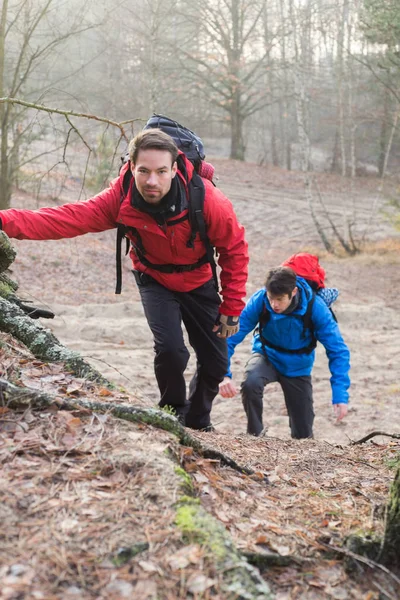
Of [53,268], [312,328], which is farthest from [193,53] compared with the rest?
[312,328]

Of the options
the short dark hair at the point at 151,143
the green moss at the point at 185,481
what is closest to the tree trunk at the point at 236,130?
the short dark hair at the point at 151,143

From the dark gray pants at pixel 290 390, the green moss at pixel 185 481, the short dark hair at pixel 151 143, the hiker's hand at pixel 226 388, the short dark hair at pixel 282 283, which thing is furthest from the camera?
the dark gray pants at pixel 290 390

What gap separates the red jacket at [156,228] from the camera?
3.94 meters

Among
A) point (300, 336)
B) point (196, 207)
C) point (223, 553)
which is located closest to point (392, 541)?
point (223, 553)

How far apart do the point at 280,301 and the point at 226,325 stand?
1.01m

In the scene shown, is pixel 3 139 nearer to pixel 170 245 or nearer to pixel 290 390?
pixel 290 390

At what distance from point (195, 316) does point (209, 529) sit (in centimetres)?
266

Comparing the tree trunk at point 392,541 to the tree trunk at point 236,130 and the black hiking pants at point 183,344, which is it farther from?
the tree trunk at point 236,130

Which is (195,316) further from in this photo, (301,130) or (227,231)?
(301,130)

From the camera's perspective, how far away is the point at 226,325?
182 inches

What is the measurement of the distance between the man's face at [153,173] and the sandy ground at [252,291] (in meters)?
1.21

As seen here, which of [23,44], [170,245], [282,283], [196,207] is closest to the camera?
[196,207]

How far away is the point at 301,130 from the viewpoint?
18.4m

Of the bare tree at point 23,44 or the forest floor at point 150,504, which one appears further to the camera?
the bare tree at point 23,44
